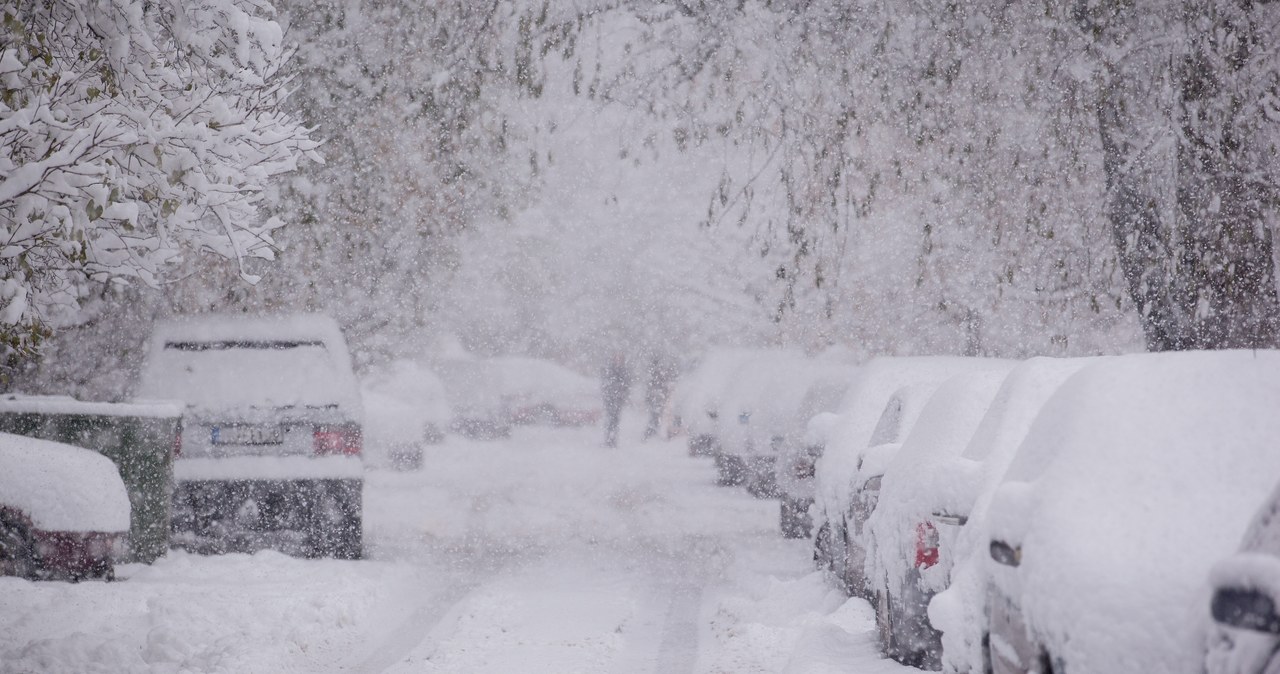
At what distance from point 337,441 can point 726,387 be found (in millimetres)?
10115

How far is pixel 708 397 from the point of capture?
2198 centimetres

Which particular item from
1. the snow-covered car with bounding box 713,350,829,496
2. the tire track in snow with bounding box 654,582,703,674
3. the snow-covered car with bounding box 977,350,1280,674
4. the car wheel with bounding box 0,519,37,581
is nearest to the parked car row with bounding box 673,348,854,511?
the snow-covered car with bounding box 713,350,829,496

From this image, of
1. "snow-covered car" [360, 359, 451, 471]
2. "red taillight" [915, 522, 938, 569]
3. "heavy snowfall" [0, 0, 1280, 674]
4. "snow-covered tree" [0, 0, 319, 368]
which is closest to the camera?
"heavy snowfall" [0, 0, 1280, 674]

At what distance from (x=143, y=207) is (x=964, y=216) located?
7.72 meters

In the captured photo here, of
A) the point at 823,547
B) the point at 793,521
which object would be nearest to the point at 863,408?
the point at 823,547

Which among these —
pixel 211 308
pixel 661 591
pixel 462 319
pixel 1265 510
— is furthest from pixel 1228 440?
pixel 462 319

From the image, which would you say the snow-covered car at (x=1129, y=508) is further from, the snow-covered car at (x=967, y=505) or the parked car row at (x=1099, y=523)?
the snow-covered car at (x=967, y=505)

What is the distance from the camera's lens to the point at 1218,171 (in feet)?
33.7

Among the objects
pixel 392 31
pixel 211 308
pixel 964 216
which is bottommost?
pixel 211 308

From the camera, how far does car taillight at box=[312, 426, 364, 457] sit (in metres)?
11.2

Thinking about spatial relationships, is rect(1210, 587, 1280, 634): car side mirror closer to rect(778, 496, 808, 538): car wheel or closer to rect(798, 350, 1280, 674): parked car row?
rect(798, 350, 1280, 674): parked car row

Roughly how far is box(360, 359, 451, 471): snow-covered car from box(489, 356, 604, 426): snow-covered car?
5556 millimetres

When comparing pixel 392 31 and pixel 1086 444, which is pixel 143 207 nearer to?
pixel 392 31

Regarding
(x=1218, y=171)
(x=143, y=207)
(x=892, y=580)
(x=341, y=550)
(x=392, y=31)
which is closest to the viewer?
(x=892, y=580)
